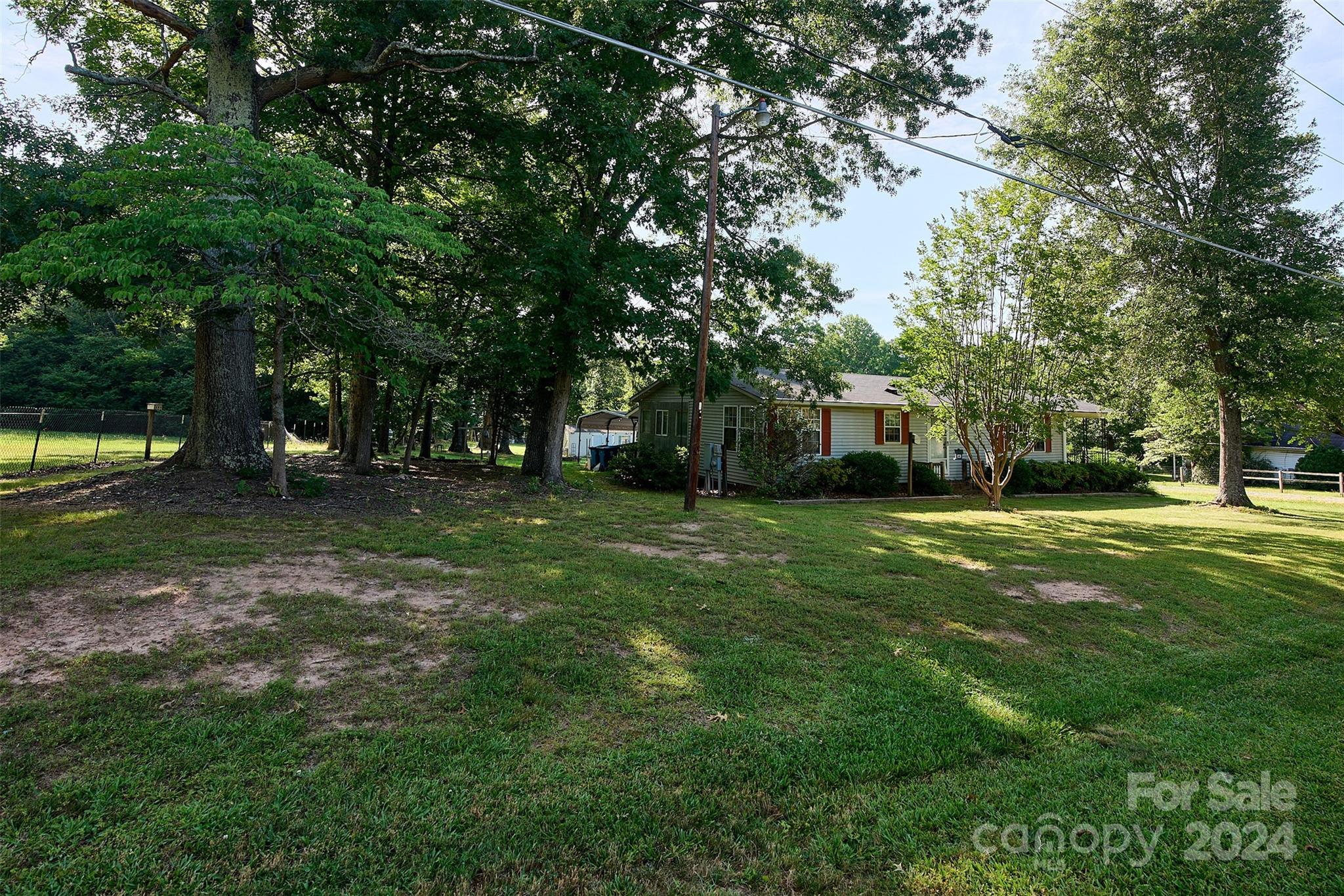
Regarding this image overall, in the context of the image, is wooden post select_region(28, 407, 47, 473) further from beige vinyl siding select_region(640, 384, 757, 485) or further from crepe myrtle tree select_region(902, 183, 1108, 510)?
crepe myrtle tree select_region(902, 183, 1108, 510)

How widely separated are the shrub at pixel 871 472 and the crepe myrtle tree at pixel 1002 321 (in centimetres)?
308

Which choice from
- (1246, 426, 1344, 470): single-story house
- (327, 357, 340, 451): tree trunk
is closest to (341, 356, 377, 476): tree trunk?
(327, 357, 340, 451): tree trunk

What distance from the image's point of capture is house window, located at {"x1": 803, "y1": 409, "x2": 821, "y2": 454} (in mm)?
16844

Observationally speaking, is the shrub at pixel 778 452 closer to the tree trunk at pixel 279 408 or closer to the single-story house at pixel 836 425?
the single-story house at pixel 836 425

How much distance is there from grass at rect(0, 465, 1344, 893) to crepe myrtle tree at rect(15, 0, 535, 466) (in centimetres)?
297

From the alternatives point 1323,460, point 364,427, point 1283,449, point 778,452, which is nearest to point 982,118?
point 778,452

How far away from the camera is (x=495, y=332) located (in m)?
12.0

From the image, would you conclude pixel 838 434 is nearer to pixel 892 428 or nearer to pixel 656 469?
pixel 892 428

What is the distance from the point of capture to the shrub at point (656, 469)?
55.4 ft

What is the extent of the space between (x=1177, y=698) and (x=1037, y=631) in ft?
3.68

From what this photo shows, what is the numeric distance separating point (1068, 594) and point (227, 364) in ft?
38.1

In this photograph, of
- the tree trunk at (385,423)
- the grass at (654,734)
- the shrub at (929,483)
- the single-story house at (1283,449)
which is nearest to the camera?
the grass at (654,734)

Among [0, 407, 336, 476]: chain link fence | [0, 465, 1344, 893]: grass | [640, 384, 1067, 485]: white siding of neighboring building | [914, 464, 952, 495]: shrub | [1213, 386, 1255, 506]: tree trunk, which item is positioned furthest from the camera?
[640, 384, 1067, 485]: white siding of neighboring building

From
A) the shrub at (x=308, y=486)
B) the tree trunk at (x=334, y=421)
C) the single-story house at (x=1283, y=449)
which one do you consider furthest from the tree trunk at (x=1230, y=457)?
the tree trunk at (x=334, y=421)
